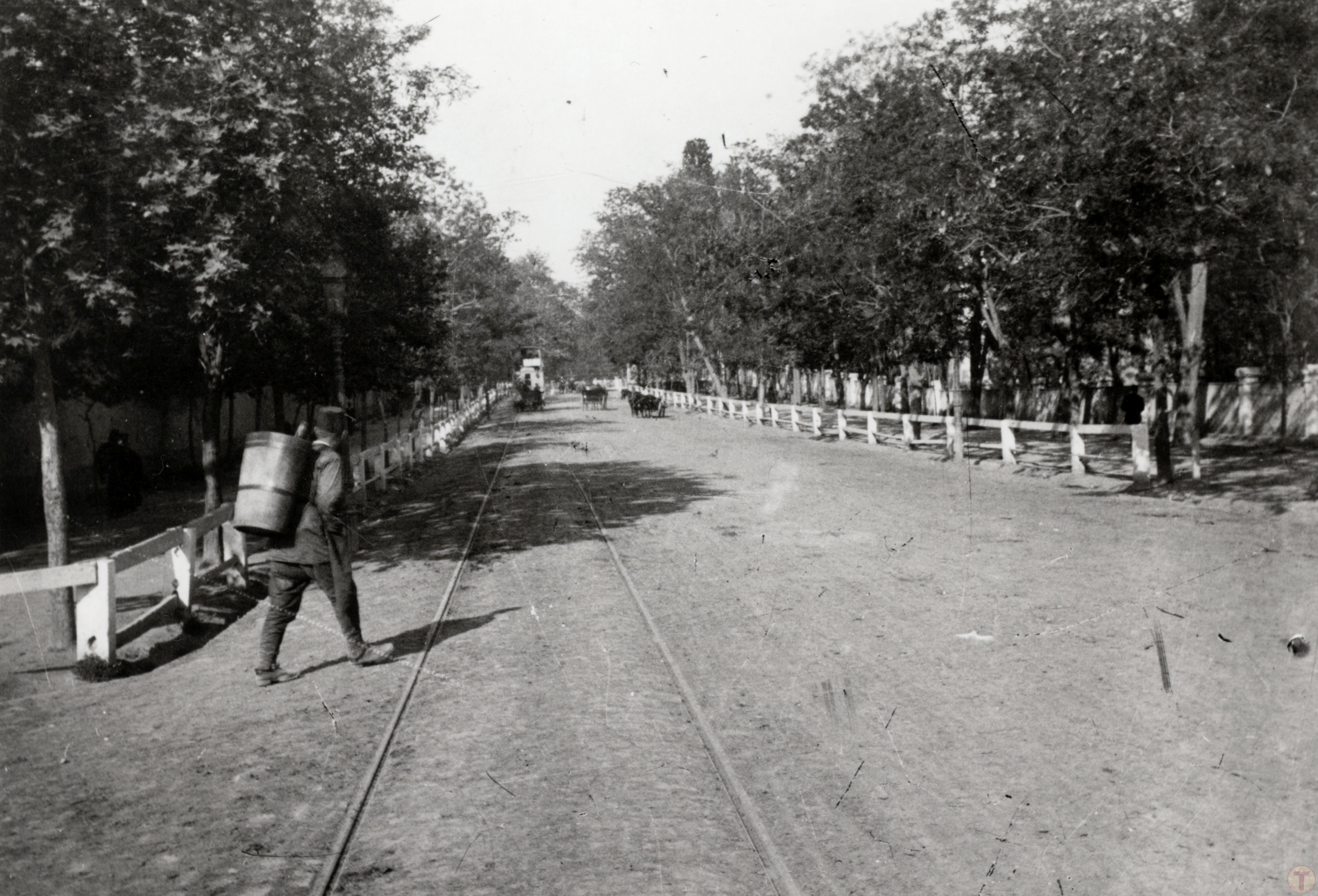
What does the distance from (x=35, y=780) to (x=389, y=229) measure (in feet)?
55.8

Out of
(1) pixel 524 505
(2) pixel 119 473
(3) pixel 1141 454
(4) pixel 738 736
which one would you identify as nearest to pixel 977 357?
(3) pixel 1141 454

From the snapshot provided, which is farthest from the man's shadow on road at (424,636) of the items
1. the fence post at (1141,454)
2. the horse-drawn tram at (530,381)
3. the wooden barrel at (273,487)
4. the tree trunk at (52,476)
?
the horse-drawn tram at (530,381)

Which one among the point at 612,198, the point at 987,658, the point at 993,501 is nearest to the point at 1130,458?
the point at 993,501

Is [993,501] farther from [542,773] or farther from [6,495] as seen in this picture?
[6,495]

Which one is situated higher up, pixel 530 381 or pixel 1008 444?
pixel 530 381

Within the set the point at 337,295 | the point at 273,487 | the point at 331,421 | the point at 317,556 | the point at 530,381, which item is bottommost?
the point at 317,556

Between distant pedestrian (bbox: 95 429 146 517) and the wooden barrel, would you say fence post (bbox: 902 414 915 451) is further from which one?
the wooden barrel

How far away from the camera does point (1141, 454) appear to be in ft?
59.5

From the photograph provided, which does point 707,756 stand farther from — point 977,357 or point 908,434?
point 977,357

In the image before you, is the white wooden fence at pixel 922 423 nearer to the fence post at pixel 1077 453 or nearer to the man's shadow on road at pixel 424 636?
the fence post at pixel 1077 453

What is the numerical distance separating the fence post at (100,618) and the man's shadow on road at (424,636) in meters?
1.56

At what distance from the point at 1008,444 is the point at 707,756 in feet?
60.8

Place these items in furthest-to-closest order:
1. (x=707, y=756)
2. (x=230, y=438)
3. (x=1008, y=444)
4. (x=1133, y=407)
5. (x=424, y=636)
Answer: (x=230, y=438), (x=1133, y=407), (x=1008, y=444), (x=424, y=636), (x=707, y=756)

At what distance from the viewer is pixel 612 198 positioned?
66.0 m
